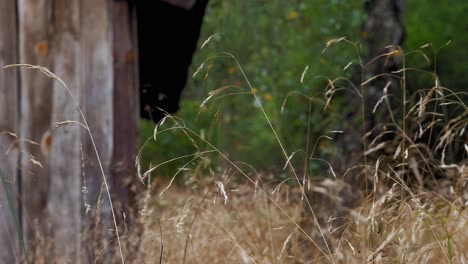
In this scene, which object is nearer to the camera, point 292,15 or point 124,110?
point 124,110

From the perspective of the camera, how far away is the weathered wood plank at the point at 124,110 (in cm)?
387

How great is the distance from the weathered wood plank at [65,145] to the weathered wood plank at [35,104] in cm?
3

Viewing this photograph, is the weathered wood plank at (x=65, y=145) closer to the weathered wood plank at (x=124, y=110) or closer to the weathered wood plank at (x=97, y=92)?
the weathered wood plank at (x=97, y=92)

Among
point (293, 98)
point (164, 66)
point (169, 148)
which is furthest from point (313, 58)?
point (169, 148)

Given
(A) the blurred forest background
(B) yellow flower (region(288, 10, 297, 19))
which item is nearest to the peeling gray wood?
(A) the blurred forest background

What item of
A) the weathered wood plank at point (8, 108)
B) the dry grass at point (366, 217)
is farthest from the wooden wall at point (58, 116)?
the dry grass at point (366, 217)

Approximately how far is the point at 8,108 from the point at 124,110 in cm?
56

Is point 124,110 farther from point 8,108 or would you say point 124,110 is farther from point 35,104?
point 8,108

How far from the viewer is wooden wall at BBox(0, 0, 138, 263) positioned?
358 centimetres

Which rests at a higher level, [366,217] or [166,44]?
[366,217]

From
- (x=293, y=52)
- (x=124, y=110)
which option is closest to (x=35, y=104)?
(x=124, y=110)

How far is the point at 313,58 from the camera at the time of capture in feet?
37.3

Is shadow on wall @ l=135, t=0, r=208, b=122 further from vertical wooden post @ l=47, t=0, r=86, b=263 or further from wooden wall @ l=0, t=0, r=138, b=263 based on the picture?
vertical wooden post @ l=47, t=0, r=86, b=263

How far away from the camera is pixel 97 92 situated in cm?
378
